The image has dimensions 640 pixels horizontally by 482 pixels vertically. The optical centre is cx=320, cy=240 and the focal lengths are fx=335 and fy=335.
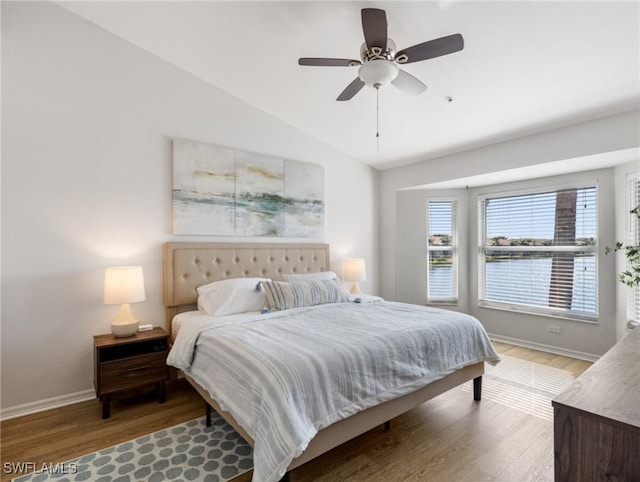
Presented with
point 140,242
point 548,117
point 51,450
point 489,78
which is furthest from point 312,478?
point 548,117

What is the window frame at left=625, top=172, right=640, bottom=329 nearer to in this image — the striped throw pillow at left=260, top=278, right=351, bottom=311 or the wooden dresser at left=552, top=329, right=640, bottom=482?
the striped throw pillow at left=260, top=278, right=351, bottom=311

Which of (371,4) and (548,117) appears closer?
(371,4)

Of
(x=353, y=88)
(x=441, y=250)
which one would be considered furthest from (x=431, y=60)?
(x=441, y=250)

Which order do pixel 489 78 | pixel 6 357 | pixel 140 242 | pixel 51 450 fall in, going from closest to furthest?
pixel 51 450
pixel 6 357
pixel 489 78
pixel 140 242

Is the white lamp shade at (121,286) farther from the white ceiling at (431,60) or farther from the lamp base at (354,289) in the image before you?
the lamp base at (354,289)

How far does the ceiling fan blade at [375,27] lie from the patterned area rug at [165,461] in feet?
8.79

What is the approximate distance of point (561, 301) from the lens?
13.5 ft

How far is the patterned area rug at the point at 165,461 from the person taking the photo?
6.31ft

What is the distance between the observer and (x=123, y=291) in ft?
A: 8.87

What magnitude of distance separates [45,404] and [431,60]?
4174 millimetres

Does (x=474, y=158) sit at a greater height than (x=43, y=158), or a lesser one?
greater

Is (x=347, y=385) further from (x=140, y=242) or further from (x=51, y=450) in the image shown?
(x=140, y=242)

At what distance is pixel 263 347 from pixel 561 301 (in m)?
3.94

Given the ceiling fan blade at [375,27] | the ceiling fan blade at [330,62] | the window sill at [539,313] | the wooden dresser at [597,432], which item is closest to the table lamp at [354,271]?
the window sill at [539,313]
